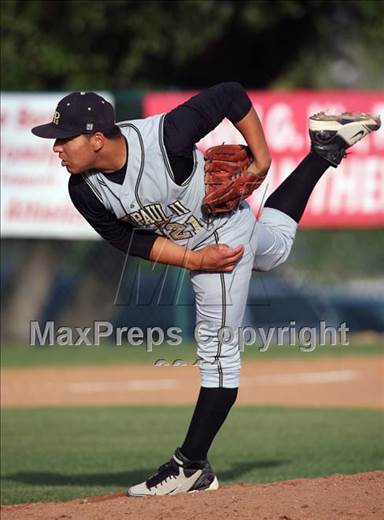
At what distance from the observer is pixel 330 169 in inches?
563

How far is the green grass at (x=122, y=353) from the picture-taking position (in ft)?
49.0

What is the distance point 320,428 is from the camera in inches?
359

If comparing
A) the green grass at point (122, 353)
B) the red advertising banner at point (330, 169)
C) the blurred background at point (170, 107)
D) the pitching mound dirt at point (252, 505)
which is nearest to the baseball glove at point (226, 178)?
the pitching mound dirt at point (252, 505)

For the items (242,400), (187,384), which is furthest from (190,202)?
(187,384)

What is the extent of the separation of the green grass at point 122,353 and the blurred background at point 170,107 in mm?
505

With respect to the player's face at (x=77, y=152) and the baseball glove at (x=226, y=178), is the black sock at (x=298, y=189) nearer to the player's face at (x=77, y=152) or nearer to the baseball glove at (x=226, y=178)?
the baseball glove at (x=226, y=178)

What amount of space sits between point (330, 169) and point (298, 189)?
9.12 m

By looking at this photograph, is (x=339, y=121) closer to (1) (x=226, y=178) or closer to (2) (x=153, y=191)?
(1) (x=226, y=178)

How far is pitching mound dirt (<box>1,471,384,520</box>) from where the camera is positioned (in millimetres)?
4324

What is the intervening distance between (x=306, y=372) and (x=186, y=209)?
934 cm

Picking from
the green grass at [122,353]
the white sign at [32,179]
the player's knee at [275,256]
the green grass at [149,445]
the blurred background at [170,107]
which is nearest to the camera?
the player's knee at [275,256]

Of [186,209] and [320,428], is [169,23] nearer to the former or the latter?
[320,428]

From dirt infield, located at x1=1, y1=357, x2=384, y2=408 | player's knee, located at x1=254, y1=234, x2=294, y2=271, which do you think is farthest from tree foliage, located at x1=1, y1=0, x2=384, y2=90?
player's knee, located at x1=254, y1=234, x2=294, y2=271

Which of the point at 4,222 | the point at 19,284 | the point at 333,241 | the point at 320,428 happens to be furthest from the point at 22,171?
the point at 333,241
